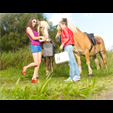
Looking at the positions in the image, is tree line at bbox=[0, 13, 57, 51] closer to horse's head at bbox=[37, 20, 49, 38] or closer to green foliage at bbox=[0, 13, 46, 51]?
green foliage at bbox=[0, 13, 46, 51]

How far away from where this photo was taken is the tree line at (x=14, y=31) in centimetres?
412

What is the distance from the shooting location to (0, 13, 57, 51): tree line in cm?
412

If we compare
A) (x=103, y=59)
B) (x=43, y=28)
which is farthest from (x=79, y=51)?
(x=43, y=28)

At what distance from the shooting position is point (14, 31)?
186 inches

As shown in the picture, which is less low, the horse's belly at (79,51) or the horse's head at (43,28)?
the horse's head at (43,28)

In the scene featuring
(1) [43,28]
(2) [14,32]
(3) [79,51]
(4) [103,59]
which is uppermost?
(2) [14,32]

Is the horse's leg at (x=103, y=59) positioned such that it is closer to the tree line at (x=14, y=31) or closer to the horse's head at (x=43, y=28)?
the tree line at (x=14, y=31)

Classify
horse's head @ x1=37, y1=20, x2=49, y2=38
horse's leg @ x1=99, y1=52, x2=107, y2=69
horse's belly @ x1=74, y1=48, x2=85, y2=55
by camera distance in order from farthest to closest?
horse's leg @ x1=99, y1=52, x2=107, y2=69
horse's belly @ x1=74, y1=48, x2=85, y2=55
horse's head @ x1=37, y1=20, x2=49, y2=38

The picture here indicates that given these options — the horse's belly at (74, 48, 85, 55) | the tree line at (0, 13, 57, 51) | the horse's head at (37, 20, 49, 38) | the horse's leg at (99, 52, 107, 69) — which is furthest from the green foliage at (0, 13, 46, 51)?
the horse's leg at (99, 52, 107, 69)

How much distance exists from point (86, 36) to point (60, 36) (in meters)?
1.04

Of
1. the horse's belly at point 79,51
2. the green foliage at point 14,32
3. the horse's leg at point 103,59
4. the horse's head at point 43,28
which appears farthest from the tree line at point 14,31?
the horse's leg at point 103,59

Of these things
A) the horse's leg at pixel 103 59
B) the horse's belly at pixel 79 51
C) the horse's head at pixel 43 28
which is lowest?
the horse's leg at pixel 103 59

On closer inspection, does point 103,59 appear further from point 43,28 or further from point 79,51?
point 43,28

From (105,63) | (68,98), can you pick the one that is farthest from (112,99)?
(105,63)
